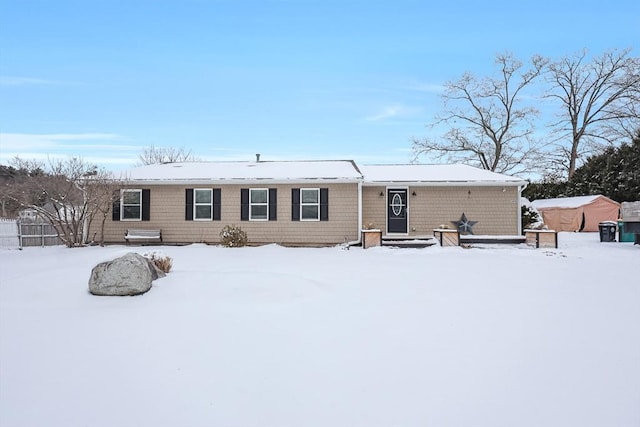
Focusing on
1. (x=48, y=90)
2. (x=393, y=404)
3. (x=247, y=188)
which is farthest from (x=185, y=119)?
(x=393, y=404)

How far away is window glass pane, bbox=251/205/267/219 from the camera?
15.1 meters

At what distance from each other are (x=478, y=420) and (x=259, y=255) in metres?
9.35

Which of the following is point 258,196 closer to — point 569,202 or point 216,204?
point 216,204

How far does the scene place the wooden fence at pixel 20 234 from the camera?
15500mm

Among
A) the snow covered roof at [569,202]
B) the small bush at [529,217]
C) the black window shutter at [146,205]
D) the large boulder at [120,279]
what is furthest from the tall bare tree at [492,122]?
the large boulder at [120,279]

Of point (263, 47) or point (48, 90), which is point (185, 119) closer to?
point (48, 90)

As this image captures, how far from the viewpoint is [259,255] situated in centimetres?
1200

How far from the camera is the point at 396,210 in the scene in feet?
52.0

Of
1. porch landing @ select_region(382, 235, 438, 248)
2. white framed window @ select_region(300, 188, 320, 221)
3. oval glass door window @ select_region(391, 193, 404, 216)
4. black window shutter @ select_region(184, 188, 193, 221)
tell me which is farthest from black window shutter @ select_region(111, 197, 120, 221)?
oval glass door window @ select_region(391, 193, 404, 216)

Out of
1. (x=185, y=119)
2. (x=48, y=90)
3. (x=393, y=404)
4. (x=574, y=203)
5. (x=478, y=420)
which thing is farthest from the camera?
(x=574, y=203)

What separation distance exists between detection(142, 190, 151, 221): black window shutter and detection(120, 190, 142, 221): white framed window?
5.2 inches

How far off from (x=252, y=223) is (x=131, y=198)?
456cm

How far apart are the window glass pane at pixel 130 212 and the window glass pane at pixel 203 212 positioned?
87.4 inches

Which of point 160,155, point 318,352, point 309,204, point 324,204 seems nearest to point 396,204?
point 324,204
